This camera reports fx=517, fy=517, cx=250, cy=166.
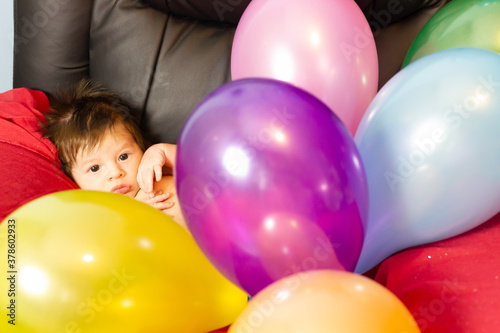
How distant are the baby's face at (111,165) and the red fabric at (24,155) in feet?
0.21

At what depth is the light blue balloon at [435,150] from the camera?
2.57ft

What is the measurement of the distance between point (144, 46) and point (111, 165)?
33 centimetres

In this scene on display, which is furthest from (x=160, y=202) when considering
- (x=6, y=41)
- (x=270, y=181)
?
(x=6, y=41)

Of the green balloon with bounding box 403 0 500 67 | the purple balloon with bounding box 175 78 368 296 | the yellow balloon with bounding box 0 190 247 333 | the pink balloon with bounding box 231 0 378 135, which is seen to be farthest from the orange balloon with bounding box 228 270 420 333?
the green balloon with bounding box 403 0 500 67

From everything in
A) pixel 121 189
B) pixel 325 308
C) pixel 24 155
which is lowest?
pixel 121 189

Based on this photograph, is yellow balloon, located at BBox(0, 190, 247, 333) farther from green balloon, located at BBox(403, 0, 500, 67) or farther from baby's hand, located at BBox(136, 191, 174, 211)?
green balloon, located at BBox(403, 0, 500, 67)

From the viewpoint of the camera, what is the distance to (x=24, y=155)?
3.92 feet

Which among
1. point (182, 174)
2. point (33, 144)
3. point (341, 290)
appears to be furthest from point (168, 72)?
point (341, 290)

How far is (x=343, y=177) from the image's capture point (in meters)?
0.68

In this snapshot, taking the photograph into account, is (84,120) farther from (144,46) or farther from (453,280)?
(453,280)

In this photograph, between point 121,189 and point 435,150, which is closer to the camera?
point 435,150

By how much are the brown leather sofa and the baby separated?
0.19 ft

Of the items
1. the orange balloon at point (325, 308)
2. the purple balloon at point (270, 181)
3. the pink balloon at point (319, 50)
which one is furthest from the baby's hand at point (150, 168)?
the orange balloon at point (325, 308)

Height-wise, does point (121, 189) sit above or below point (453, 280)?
below
